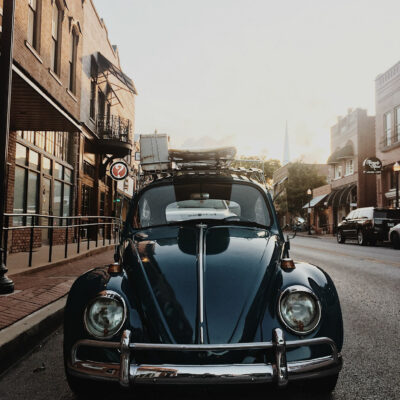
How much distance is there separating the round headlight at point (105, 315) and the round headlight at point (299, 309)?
98 centimetres

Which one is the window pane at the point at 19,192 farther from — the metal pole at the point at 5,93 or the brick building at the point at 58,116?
the metal pole at the point at 5,93

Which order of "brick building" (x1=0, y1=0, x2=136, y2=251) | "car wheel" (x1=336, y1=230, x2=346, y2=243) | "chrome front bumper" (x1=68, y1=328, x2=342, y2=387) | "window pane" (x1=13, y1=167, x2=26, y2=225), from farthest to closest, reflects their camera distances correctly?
"car wheel" (x1=336, y1=230, x2=346, y2=243) → "window pane" (x1=13, y1=167, x2=26, y2=225) → "brick building" (x1=0, y1=0, x2=136, y2=251) → "chrome front bumper" (x1=68, y1=328, x2=342, y2=387)

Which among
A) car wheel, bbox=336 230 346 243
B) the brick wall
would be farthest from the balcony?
car wheel, bbox=336 230 346 243

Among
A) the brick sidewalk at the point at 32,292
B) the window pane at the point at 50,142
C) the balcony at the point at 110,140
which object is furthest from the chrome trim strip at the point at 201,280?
the balcony at the point at 110,140

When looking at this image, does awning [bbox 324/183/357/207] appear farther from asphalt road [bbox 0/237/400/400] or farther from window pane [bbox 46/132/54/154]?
asphalt road [bbox 0/237/400/400]

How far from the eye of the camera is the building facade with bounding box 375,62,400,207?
29719mm

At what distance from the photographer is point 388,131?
30953mm

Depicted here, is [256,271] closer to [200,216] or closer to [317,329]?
[317,329]

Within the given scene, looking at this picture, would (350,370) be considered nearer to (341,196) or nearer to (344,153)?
(341,196)

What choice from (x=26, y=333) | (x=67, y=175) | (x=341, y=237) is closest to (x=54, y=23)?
(x=67, y=175)

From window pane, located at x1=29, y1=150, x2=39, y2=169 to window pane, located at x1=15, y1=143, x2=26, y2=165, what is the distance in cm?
44

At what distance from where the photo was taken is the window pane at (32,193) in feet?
42.3

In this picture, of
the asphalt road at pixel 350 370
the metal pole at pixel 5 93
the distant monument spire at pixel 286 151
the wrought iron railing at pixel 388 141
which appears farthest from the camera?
the distant monument spire at pixel 286 151

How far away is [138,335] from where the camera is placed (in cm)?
254
